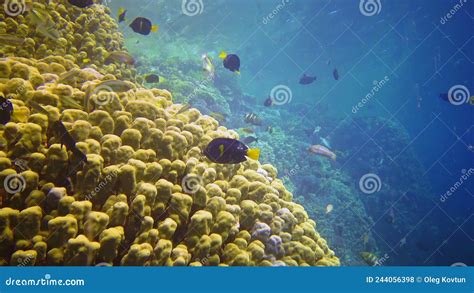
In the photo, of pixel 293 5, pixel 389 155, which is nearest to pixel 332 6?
pixel 293 5

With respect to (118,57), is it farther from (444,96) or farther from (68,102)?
(444,96)

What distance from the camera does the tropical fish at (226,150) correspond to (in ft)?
9.71

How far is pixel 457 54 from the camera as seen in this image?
34.6 meters

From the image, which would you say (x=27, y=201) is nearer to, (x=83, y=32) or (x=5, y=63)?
(x=5, y=63)

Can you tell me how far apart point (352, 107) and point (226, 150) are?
27746mm

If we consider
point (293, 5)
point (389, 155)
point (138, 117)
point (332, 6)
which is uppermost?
point (332, 6)

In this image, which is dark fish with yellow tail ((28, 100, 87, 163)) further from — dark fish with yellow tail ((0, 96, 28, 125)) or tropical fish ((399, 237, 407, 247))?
tropical fish ((399, 237, 407, 247))

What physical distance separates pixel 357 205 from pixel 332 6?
22.6m

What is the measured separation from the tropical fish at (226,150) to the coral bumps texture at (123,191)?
252 mm

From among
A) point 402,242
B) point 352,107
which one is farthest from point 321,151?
point 352,107

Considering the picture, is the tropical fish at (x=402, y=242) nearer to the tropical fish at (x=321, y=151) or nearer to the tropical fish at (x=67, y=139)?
the tropical fish at (x=321, y=151)

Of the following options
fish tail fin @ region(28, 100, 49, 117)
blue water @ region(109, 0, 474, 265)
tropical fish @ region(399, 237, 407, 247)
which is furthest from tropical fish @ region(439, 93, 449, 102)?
tropical fish @ region(399, 237, 407, 247)

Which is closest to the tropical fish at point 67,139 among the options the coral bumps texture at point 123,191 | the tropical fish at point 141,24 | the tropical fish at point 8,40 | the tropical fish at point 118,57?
the coral bumps texture at point 123,191

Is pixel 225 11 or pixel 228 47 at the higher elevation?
pixel 225 11
